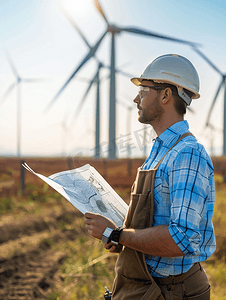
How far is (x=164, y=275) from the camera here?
1554 millimetres

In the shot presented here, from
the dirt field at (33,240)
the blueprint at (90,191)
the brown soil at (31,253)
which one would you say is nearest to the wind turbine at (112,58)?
the dirt field at (33,240)

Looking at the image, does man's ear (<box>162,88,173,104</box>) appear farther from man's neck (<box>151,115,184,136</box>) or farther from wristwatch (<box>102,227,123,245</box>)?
wristwatch (<box>102,227,123,245</box>)

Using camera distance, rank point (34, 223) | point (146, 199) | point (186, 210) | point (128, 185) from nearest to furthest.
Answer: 1. point (186, 210)
2. point (146, 199)
3. point (34, 223)
4. point (128, 185)

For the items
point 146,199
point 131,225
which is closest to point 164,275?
point 131,225

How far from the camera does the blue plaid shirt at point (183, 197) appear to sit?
4.38ft

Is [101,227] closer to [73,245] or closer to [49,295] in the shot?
[49,295]

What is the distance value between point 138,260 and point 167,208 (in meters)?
0.33

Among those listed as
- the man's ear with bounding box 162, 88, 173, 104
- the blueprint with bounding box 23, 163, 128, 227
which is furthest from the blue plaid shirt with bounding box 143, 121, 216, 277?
the blueprint with bounding box 23, 163, 128, 227

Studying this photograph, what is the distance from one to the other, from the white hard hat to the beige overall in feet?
1.00

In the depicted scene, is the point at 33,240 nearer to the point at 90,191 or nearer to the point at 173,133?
the point at 90,191

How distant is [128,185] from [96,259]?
685 centimetres

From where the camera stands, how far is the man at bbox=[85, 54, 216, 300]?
1362 mm

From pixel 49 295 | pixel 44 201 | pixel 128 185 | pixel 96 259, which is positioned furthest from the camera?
pixel 128 185

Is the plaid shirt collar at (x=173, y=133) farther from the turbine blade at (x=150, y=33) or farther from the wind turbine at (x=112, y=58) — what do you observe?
the turbine blade at (x=150, y=33)
